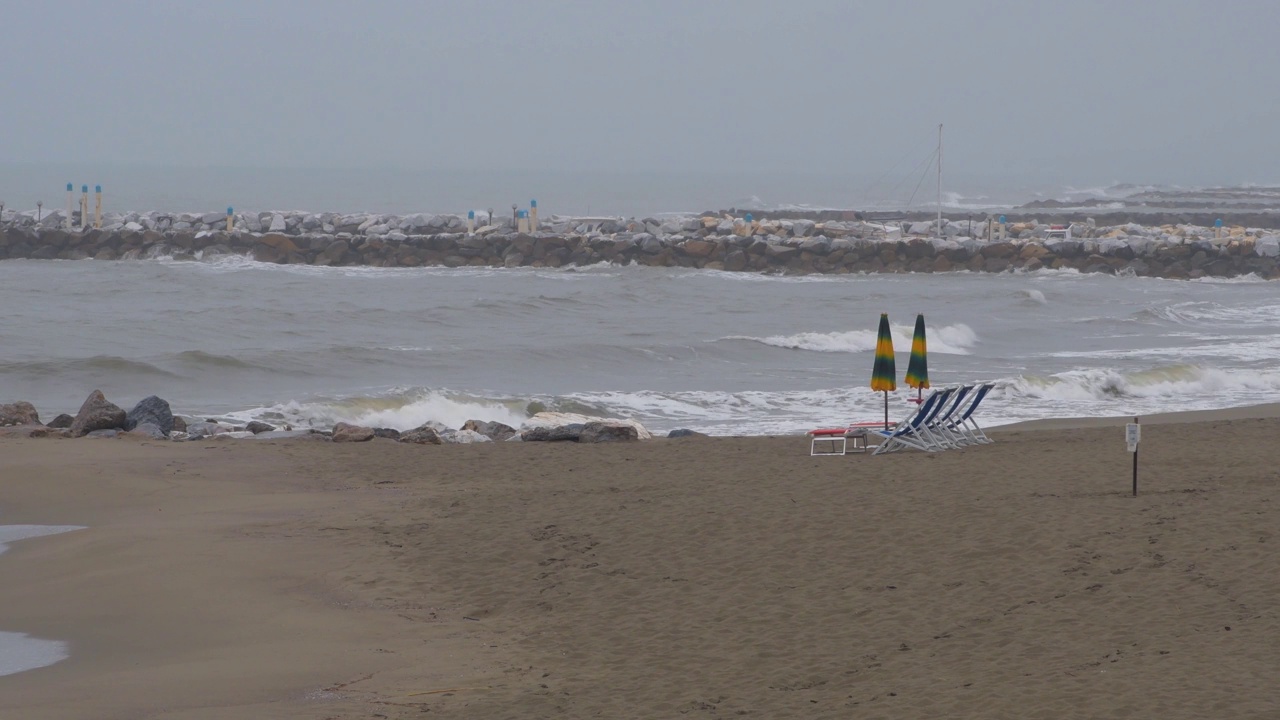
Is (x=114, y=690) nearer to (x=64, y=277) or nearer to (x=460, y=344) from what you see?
(x=460, y=344)

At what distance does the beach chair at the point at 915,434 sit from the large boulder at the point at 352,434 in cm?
487

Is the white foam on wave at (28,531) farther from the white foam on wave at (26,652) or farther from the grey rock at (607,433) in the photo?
the grey rock at (607,433)

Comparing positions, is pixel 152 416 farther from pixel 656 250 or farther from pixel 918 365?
pixel 656 250

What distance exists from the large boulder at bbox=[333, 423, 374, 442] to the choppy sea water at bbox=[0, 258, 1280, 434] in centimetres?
188

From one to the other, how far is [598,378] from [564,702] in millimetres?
14056

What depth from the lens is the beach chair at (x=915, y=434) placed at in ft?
39.4

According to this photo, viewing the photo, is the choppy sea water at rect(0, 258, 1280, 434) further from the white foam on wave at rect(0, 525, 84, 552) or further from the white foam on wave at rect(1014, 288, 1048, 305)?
the white foam on wave at rect(0, 525, 84, 552)

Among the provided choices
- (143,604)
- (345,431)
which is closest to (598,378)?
(345,431)

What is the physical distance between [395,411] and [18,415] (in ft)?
13.5

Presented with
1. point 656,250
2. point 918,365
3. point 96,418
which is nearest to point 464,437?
point 96,418

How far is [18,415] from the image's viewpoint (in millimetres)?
13484

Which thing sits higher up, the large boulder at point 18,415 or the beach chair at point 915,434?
the beach chair at point 915,434

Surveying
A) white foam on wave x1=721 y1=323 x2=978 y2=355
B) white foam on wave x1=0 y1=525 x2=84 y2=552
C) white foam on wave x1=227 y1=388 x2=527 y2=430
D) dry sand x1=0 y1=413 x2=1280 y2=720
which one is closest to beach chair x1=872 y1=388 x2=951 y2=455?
dry sand x1=0 y1=413 x2=1280 y2=720

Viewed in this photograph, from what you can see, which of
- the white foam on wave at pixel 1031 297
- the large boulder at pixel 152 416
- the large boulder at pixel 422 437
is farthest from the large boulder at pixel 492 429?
the white foam on wave at pixel 1031 297
